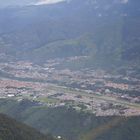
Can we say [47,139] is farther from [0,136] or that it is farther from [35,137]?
[0,136]

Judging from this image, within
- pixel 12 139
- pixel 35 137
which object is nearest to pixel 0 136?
pixel 12 139

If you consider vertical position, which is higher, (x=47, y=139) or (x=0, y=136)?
(x=0, y=136)

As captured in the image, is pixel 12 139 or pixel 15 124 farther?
pixel 15 124

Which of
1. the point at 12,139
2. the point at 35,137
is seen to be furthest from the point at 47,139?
the point at 12,139

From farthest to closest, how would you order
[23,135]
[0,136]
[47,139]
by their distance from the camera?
[47,139] < [23,135] < [0,136]

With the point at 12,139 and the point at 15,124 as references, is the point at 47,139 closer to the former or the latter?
the point at 15,124

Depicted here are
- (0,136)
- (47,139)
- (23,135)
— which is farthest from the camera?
(47,139)
